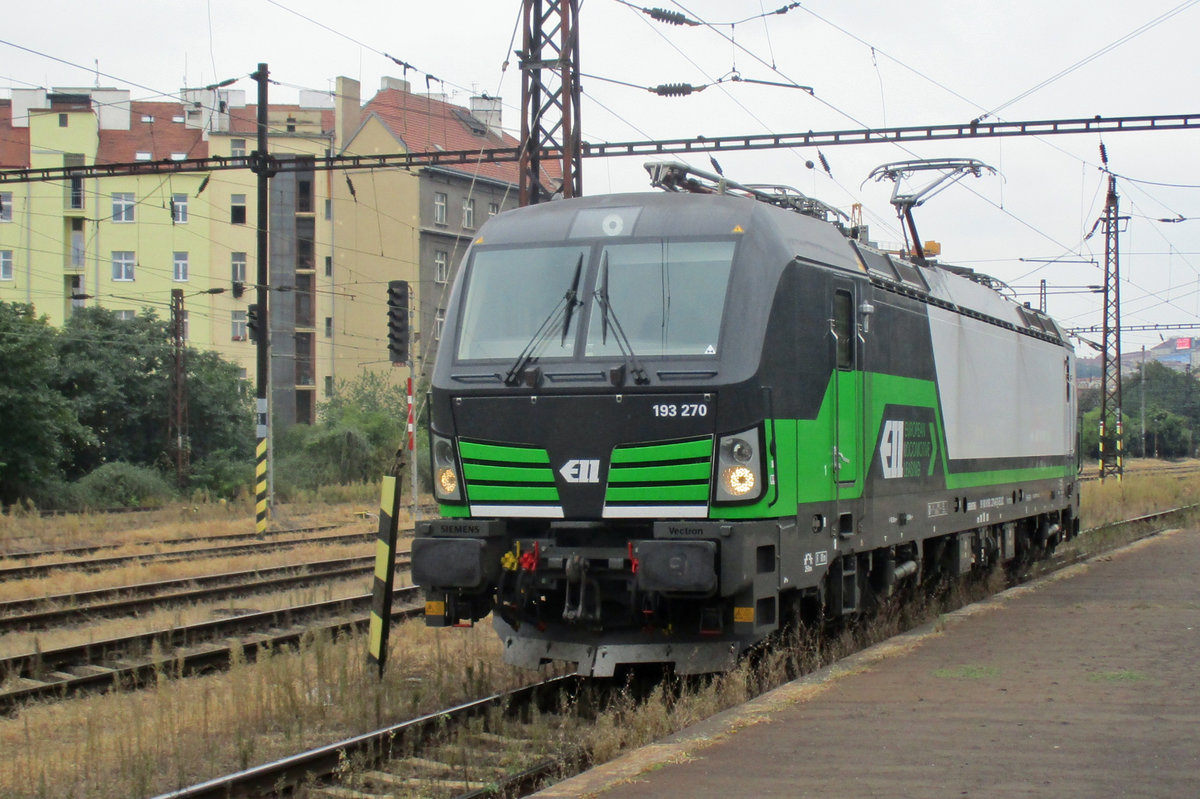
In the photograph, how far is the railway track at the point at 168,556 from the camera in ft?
60.3

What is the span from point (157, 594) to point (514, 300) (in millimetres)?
8558

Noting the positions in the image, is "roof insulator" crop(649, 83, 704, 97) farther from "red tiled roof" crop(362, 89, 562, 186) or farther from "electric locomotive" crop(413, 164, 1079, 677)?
"red tiled roof" crop(362, 89, 562, 186)

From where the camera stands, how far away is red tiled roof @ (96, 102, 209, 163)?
61.4 metres

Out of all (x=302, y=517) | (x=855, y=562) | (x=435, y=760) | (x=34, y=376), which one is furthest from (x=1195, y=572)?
(x=34, y=376)

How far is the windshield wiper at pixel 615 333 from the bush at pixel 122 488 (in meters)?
27.9

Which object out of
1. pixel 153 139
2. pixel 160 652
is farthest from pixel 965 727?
pixel 153 139

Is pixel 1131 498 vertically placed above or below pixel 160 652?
above

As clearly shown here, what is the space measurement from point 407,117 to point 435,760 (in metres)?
55.0

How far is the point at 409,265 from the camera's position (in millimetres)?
58375

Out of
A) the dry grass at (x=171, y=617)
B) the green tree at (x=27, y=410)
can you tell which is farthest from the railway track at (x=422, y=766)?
the green tree at (x=27, y=410)

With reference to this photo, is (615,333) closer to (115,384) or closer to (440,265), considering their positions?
(115,384)

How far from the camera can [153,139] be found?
2441 inches

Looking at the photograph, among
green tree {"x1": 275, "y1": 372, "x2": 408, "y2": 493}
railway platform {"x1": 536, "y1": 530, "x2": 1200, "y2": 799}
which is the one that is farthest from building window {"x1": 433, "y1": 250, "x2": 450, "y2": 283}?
railway platform {"x1": 536, "y1": 530, "x2": 1200, "y2": 799}

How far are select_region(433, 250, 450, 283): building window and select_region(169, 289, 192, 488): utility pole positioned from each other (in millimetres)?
21721
